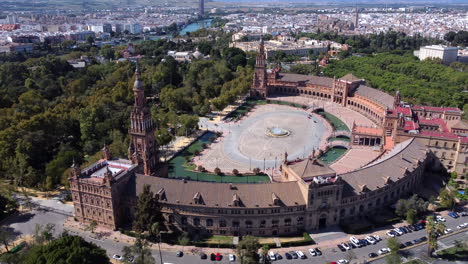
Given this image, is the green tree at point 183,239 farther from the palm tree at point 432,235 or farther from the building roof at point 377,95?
the building roof at point 377,95

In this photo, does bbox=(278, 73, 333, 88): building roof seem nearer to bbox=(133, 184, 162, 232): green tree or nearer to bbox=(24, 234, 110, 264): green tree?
bbox=(133, 184, 162, 232): green tree

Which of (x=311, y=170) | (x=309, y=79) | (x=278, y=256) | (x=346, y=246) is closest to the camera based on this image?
(x=278, y=256)

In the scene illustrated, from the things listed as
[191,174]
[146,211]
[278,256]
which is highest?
[146,211]

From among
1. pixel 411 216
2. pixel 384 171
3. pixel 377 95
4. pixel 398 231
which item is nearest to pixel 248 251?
pixel 398 231

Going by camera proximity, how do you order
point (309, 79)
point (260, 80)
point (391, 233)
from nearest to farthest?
1. point (391, 233)
2. point (260, 80)
3. point (309, 79)

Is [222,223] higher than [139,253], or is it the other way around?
[139,253]

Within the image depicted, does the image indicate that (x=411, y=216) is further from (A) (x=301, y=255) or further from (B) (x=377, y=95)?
(B) (x=377, y=95)

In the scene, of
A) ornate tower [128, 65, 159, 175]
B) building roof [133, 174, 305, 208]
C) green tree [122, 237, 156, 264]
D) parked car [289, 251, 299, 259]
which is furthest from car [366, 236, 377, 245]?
ornate tower [128, 65, 159, 175]

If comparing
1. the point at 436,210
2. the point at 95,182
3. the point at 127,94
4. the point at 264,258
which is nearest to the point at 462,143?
the point at 436,210
